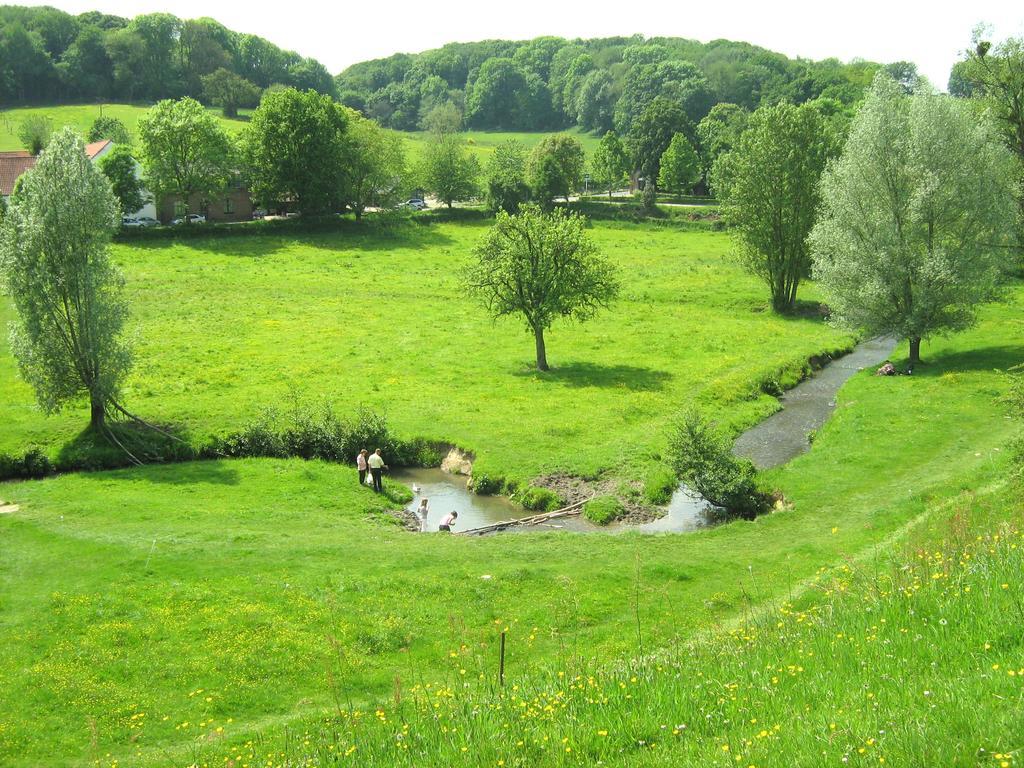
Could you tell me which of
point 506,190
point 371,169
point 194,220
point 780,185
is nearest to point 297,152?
point 371,169

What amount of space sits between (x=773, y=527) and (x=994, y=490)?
7324 mm

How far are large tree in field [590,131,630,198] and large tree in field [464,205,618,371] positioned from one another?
254 feet

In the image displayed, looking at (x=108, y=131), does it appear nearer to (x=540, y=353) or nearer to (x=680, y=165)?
(x=680, y=165)

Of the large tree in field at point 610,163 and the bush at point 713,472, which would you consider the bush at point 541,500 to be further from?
the large tree in field at point 610,163

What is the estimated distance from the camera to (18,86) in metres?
162

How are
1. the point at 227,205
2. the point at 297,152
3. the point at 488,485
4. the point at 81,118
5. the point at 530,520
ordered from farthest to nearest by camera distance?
the point at 81,118 → the point at 227,205 → the point at 297,152 → the point at 488,485 → the point at 530,520

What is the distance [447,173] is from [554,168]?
14161 millimetres

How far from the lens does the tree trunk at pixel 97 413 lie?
40.7m

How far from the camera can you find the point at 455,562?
28062mm

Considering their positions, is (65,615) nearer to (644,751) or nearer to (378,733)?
(378,733)

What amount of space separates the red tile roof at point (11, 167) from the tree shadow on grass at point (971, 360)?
90109 mm

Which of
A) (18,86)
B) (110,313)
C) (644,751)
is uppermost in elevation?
(18,86)

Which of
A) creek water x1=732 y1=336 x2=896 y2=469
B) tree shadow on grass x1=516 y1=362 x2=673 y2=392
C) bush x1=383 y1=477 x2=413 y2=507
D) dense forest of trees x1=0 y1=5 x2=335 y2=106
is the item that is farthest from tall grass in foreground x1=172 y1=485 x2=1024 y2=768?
dense forest of trees x1=0 y1=5 x2=335 y2=106

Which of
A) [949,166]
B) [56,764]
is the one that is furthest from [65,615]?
[949,166]
